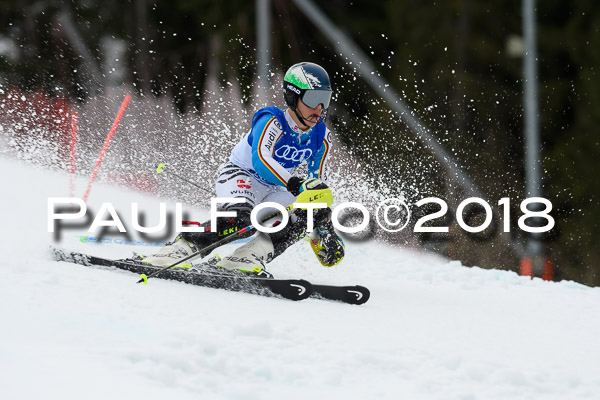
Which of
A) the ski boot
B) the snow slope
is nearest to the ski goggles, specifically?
the ski boot

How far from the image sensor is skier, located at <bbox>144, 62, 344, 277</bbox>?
5.80 meters

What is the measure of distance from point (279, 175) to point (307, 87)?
2.01 feet

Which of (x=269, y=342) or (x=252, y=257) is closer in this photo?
(x=269, y=342)

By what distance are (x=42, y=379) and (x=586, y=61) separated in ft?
60.2

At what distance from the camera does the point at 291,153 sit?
6.02 metres

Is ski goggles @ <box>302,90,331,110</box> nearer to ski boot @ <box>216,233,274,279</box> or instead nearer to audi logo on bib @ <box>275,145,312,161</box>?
audi logo on bib @ <box>275,145,312,161</box>

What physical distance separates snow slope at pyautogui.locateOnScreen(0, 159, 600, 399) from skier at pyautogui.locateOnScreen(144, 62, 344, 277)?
1.62ft

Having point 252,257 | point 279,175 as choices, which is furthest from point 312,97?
point 252,257

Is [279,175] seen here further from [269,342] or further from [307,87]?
[269,342]

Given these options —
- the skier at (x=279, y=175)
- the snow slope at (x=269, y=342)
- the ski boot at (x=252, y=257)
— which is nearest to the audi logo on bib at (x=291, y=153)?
the skier at (x=279, y=175)

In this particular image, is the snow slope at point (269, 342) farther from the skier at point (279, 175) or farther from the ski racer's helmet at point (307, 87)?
the ski racer's helmet at point (307, 87)

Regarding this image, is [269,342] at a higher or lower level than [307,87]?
lower

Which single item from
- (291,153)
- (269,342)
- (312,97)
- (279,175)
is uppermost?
(312,97)

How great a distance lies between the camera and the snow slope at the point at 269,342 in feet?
11.0
